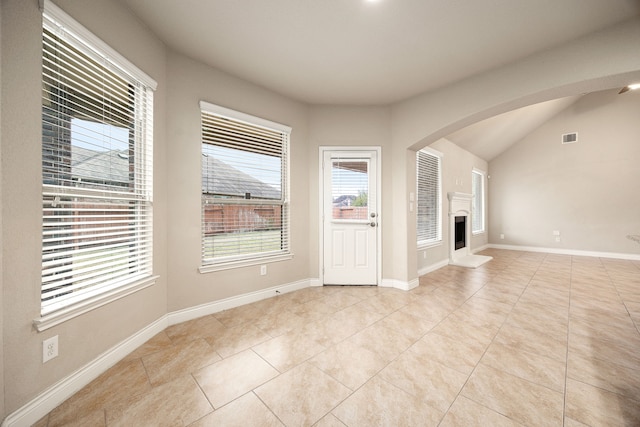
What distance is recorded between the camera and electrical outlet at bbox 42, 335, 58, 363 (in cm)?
143

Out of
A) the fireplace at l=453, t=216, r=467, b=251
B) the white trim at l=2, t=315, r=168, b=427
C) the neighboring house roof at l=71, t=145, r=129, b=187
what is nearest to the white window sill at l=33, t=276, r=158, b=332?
the white trim at l=2, t=315, r=168, b=427

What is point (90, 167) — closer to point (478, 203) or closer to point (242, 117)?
point (242, 117)

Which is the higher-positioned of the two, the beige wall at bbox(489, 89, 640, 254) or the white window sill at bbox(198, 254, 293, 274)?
the beige wall at bbox(489, 89, 640, 254)

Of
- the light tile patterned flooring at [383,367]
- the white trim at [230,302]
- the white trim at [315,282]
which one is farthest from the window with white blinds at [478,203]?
the white trim at [230,302]

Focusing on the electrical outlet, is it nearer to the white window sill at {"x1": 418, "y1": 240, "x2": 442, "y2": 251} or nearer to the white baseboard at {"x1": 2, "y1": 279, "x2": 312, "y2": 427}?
the white baseboard at {"x1": 2, "y1": 279, "x2": 312, "y2": 427}

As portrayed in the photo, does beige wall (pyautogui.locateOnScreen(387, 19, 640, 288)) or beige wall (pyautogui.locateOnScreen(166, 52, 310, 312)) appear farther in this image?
beige wall (pyautogui.locateOnScreen(166, 52, 310, 312))

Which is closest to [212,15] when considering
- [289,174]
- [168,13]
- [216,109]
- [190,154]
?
[168,13]

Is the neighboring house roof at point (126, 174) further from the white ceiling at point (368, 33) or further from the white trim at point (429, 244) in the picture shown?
the white trim at point (429, 244)

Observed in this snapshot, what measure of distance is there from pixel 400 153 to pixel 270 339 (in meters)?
2.92

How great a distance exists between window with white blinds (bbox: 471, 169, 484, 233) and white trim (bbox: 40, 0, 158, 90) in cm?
750

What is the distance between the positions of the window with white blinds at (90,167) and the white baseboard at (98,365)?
1.51 ft

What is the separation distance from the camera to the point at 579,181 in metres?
6.12

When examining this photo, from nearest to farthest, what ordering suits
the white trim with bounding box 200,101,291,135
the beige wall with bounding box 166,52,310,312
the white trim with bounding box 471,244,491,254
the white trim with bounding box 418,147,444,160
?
the beige wall with bounding box 166,52,310,312 < the white trim with bounding box 200,101,291,135 < the white trim with bounding box 418,147,444,160 < the white trim with bounding box 471,244,491,254

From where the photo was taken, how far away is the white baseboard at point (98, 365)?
4.38ft
